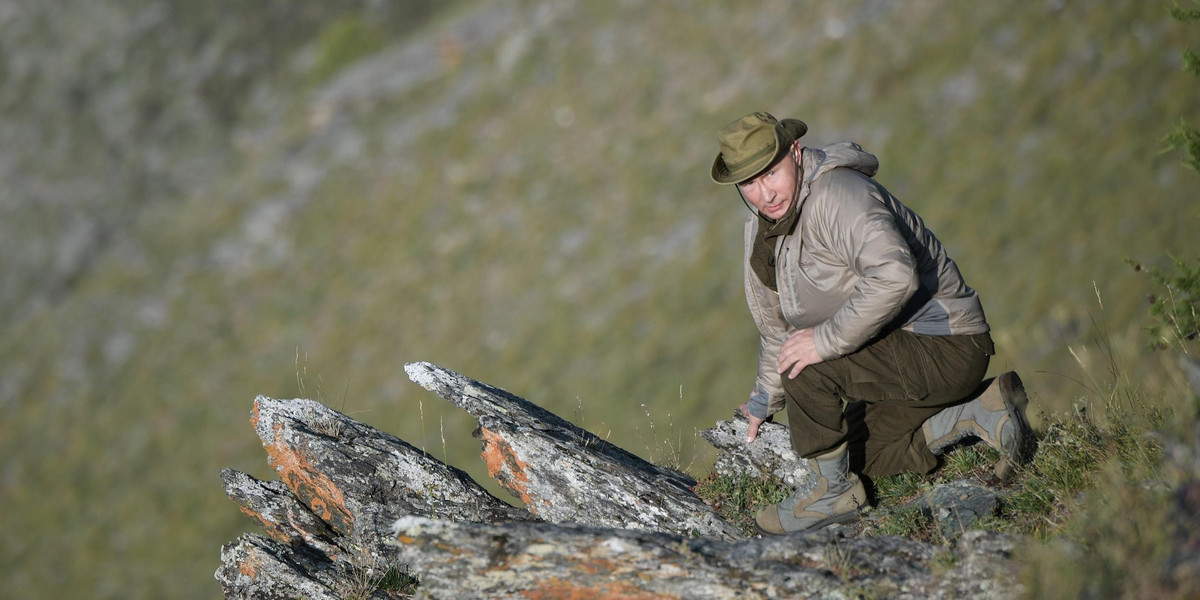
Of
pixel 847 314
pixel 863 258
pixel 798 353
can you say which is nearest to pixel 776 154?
pixel 863 258

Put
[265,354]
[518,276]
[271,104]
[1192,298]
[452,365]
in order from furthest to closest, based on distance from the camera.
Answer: [271,104], [265,354], [518,276], [452,365], [1192,298]

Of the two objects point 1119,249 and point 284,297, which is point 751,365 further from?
point 284,297

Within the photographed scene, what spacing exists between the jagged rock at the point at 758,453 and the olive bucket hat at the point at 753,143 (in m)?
2.53

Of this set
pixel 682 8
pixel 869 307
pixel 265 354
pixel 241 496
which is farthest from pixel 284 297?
pixel 869 307

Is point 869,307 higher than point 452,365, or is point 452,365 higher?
point 452,365

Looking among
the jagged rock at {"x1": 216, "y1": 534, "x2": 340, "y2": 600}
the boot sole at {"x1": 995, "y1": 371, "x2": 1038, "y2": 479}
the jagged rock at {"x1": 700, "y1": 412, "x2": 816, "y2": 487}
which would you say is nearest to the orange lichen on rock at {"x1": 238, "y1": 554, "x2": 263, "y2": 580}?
the jagged rock at {"x1": 216, "y1": 534, "x2": 340, "y2": 600}

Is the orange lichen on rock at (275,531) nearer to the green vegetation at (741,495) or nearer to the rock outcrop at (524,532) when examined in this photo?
the rock outcrop at (524,532)

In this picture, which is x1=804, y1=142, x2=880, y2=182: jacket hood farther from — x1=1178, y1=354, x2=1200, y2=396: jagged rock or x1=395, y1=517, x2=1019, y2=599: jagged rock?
x1=395, y1=517, x2=1019, y2=599: jagged rock

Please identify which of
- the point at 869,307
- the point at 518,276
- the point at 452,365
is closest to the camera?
the point at 869,307

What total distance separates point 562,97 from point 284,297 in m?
13.1

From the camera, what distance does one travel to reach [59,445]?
100ft

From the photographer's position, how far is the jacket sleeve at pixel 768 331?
6.05m

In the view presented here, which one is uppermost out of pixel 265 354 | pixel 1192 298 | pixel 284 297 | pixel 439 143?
pixel 439 143

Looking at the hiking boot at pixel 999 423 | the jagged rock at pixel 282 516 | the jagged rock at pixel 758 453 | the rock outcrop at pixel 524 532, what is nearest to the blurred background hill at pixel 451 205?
the jagged rock at pixel 758 453
